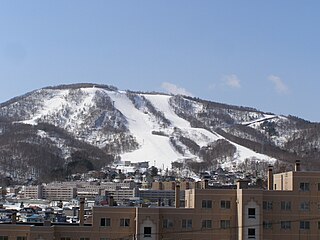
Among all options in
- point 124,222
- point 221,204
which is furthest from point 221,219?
point 124,222

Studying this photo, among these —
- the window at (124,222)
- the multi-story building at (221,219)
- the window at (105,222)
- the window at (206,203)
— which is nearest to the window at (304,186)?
the multi-story building at (221,219)

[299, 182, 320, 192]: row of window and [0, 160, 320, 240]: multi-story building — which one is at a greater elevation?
[299, 182, 320, 192]: row of window

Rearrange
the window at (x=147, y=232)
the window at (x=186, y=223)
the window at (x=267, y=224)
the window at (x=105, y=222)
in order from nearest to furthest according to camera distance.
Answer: the window at (x=147, y=232), the window at (x=105, y=222), the window at (x=267, y=224), the window at (x=186, y=223)

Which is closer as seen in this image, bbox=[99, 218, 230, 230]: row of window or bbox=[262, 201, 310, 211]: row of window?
bbox=[99, 218, 230, 230]: row of window

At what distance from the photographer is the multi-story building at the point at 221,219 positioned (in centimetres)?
4981

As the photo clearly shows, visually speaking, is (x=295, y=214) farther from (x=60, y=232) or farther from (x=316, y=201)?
(x=60, y=232)

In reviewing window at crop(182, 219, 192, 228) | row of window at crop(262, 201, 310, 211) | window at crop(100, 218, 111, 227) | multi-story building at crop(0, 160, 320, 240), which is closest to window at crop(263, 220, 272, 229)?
multi-story building at crop(0, 160, 320, 240)

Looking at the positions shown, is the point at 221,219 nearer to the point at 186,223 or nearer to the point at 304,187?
the point at 186,223

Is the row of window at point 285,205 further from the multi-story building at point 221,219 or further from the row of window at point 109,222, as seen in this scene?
the row of window at point 109,222

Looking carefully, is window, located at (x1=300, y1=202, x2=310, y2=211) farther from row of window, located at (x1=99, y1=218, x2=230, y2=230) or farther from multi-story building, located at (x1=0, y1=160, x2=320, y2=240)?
row of window, located at (x1=99, y1=218, x2=230, y2=230)

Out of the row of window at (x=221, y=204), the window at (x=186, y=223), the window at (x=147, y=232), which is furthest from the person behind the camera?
the row of window at (x=221, y=204)

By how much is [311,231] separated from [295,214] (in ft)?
4.67

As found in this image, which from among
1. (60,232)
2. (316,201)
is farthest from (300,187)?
(60,232)

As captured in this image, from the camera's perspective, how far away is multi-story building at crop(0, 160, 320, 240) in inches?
1961
